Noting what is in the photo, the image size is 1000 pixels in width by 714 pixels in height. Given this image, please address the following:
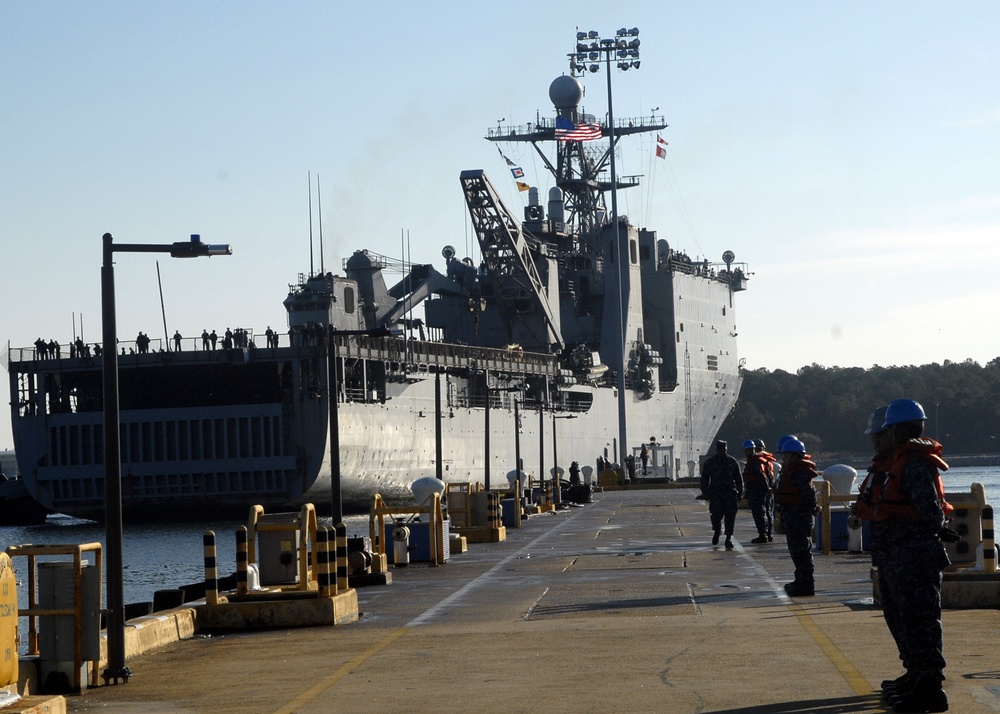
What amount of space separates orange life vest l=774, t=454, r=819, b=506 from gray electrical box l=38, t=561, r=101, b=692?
25.0 feet

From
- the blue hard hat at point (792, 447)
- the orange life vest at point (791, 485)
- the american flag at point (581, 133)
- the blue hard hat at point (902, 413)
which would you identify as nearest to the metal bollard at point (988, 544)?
the orange life vest at point (791, 485)

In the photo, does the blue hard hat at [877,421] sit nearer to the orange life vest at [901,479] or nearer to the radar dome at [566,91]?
the orange life vest at [901,479]

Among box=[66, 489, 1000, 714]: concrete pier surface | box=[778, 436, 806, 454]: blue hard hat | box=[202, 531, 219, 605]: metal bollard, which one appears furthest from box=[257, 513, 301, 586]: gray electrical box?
box=[778, 436, 806, 454]: blue hard hat

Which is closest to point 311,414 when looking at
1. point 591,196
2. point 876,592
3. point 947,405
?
point 591,196

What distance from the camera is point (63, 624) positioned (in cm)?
1007

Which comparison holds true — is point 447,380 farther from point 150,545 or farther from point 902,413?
point 902,413

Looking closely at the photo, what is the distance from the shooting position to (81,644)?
10.1 metres

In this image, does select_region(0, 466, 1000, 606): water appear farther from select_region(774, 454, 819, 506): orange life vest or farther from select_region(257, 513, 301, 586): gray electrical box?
select_region(774, 454, 819, 506): orange life vest

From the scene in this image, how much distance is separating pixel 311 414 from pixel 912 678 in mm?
53764

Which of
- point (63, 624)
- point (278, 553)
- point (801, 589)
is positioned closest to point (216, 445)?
point (278, 553)

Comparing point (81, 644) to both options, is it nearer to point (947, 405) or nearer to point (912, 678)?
point (912, 678)

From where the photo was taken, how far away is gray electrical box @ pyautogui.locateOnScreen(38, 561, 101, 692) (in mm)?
9961

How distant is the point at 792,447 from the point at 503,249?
213ft

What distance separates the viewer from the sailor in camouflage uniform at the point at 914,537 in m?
7.96
